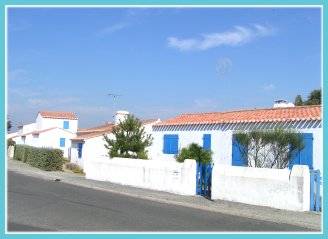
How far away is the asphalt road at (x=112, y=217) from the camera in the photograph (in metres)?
9.12

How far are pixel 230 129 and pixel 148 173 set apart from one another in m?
5.56

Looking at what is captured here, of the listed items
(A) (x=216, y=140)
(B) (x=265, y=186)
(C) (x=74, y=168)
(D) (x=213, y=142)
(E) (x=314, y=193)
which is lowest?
(C) (x=74, y=168)

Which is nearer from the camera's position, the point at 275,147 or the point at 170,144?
the point at 275,147

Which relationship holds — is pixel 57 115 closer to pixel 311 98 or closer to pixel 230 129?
pixel 311 98

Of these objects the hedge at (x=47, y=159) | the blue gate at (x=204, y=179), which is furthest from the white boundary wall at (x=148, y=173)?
the hedge at (x=47, y=159)

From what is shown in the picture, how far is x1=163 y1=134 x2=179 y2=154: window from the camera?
24.2 meters

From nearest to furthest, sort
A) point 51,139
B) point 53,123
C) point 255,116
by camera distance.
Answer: point 255,116 < point 51,139 < point 53,123

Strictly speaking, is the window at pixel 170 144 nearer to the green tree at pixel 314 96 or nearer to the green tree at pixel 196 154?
the green tree at pixel 196 154

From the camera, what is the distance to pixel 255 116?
2041 centimetres

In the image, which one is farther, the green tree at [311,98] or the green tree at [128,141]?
the green tree at [311,98]

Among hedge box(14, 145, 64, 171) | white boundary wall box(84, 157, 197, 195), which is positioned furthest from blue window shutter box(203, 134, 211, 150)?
hedge box(14, 145, 64, 171)

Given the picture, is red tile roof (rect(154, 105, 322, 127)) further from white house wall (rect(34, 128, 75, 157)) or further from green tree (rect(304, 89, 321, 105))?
white house wall (rect(34, 128, 75, 157))

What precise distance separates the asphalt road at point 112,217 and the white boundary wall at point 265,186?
6.01 feet

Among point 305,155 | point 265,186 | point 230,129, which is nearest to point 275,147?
point 305,155
